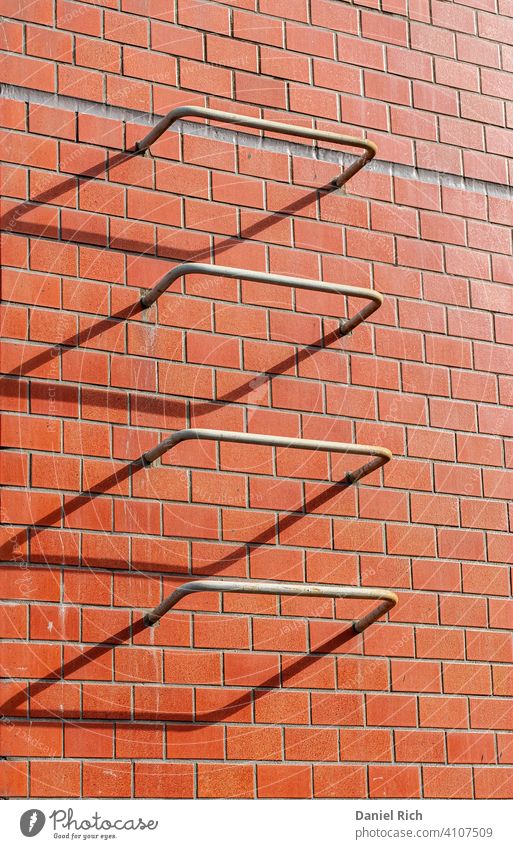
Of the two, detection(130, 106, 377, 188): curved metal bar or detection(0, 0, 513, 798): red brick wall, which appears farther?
detection(130, 106, 377, 188): curved metal bar

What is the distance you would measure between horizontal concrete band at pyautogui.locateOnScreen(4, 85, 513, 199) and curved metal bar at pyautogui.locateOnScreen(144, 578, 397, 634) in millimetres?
1190

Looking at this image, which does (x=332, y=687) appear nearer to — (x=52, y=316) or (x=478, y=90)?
(x=52, y=316)

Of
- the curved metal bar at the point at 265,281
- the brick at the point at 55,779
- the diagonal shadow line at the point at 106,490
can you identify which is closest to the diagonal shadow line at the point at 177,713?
the brick at the point at 55,779

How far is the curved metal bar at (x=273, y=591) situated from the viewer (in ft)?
10.3

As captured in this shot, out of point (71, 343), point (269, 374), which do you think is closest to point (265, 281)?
point (269, 374)

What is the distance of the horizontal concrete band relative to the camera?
3.49m

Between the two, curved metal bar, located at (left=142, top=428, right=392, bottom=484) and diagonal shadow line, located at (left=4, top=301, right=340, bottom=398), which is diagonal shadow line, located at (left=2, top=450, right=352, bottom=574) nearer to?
curved metal bar, located at (left=142, top=428, right=392, bottom=484)

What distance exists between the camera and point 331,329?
3729mm

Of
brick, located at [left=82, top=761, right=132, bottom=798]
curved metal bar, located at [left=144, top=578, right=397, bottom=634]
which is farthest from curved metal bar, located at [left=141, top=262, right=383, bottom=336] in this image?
brick, located at [left=82, top=761, right=132, bottom=798]

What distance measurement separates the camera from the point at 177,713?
328 cm

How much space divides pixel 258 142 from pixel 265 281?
51 cm

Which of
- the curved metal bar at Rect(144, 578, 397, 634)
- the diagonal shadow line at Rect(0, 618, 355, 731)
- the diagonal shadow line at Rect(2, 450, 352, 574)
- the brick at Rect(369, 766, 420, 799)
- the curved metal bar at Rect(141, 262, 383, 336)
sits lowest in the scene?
the brick at Rect(369, 766, 420, 799)
